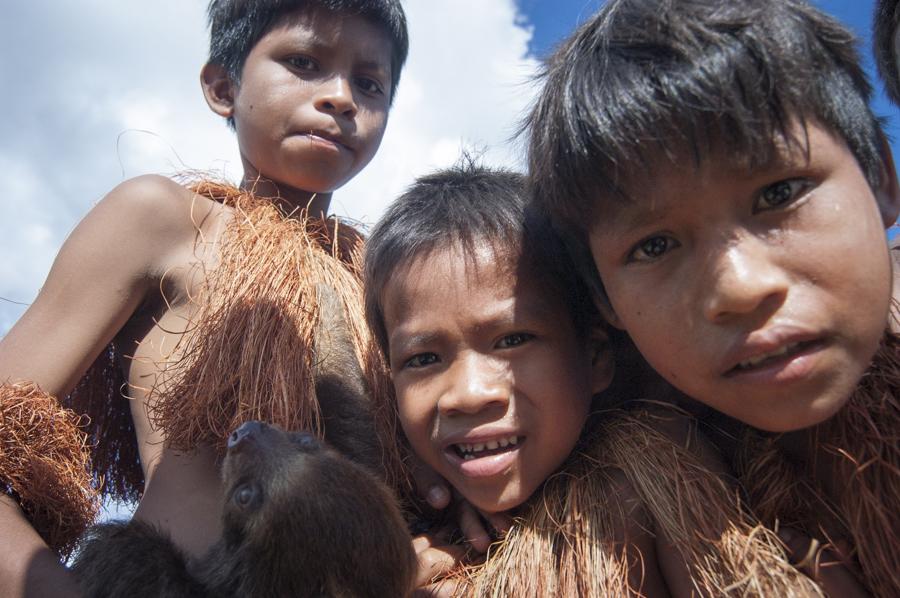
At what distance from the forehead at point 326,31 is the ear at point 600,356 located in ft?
4.44

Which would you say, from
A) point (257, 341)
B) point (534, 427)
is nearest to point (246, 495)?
point (257, 341)

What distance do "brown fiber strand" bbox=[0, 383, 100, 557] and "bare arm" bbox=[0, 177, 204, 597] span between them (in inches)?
2.3

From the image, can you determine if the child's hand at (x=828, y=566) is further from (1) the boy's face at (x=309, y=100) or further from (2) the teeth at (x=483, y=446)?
(1) the boy's face at (x=309, y=100)

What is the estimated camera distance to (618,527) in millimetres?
1726

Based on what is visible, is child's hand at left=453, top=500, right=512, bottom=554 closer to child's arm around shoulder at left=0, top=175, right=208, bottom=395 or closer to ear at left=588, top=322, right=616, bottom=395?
ear at left=588, top=322, right=616, bottom=395

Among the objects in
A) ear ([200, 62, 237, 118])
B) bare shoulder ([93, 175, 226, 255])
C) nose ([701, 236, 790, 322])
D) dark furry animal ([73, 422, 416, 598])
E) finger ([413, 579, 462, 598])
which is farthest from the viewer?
ear ([200, 62, 237, 118])

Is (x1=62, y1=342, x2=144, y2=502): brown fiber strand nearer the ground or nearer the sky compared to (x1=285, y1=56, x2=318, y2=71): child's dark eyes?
nearer the ground

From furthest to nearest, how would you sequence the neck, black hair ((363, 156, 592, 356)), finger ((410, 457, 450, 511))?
1. the neck
2. finger ((410, 457, 450, 511))
3. black hair ((363, 156, 592, 356))

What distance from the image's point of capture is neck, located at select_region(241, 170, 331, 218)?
270 centimetres

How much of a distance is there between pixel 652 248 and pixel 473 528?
921 millimetres

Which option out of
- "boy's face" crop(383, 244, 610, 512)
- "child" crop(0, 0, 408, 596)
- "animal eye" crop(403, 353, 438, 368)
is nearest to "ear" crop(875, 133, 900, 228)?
"boy's face" crop(383, 244, 610, 512)

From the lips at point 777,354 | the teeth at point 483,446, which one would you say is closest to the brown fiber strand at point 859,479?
the lips at point 777,354

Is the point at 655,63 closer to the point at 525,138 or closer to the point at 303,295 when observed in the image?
the point at 525,138

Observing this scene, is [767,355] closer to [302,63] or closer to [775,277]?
[775,277]
